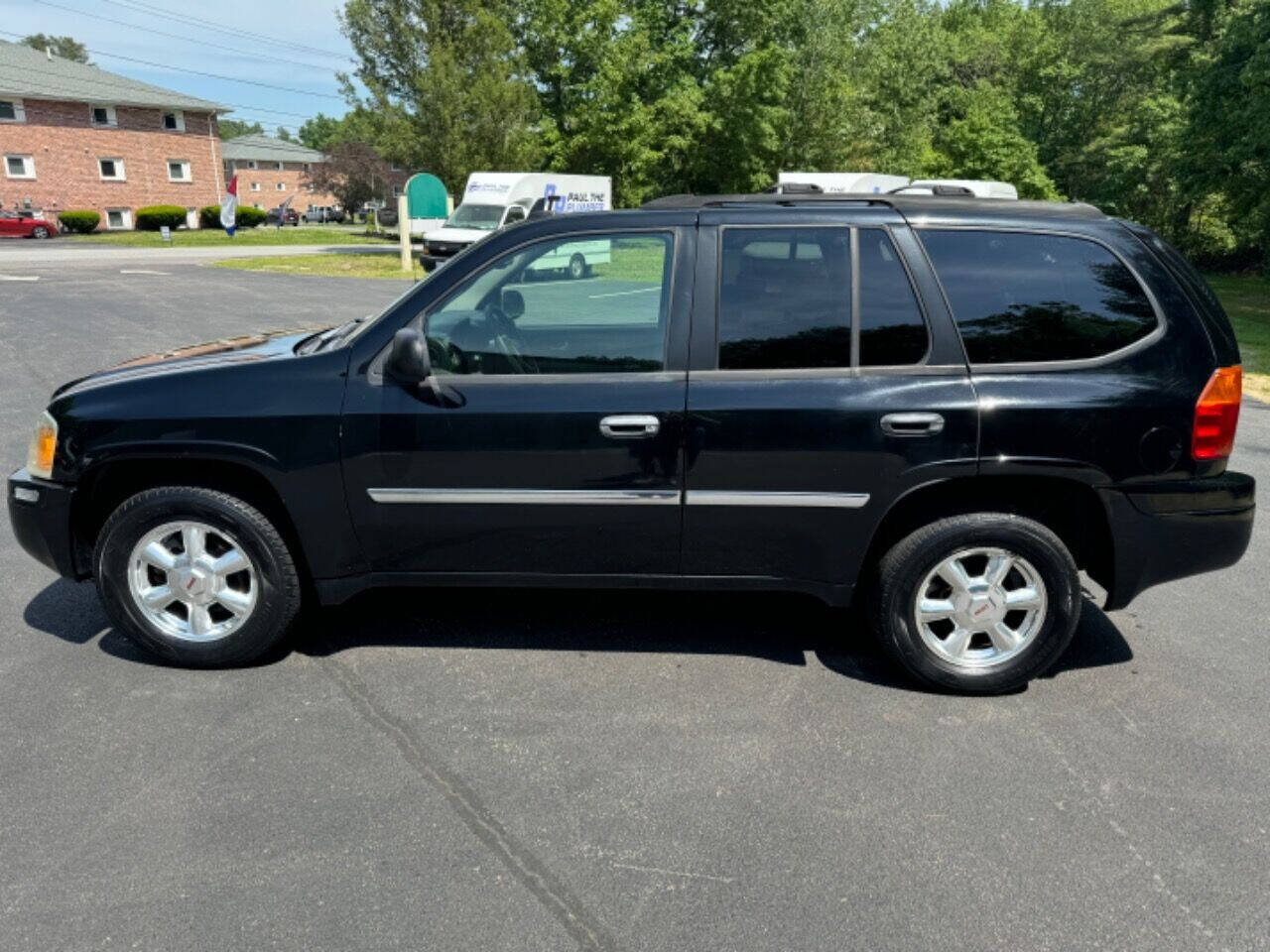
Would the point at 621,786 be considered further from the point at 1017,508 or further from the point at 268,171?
the point at 268,171

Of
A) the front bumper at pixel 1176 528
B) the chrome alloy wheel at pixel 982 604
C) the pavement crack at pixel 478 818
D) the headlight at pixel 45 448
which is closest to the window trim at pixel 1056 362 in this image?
the front bumper at pixel 1176 528

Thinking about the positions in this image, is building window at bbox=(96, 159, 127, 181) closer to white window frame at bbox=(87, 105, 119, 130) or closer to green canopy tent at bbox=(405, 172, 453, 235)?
white window frame at bbox=(87, 105, 119, 130)

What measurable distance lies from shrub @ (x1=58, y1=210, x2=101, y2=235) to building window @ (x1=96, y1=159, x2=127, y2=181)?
3.60 metres

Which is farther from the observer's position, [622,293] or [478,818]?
[622,293]

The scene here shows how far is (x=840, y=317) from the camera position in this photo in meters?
3.53

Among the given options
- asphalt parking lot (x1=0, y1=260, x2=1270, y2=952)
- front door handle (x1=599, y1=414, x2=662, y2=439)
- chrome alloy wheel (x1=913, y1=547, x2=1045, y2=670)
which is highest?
front door handle (x1=599, y1=414, x2=662, y2=439)

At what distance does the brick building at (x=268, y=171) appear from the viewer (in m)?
78.5

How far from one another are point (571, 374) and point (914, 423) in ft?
4.25

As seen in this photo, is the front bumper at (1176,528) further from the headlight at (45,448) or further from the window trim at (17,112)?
the window trim at (17,112)

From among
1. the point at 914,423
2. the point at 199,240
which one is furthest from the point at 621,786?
the point at 199,240

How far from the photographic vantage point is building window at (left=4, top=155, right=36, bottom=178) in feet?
151

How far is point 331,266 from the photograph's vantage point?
A: 1079 inches

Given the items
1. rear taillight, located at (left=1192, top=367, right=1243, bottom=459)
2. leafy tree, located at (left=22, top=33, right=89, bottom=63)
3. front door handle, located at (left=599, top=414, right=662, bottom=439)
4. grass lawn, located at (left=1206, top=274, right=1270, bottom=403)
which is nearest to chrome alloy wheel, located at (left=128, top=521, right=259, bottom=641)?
front door handle, located at (left=599, top=414, right=662, bottom=439)

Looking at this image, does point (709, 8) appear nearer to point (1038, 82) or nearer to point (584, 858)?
point (1038, 82)
